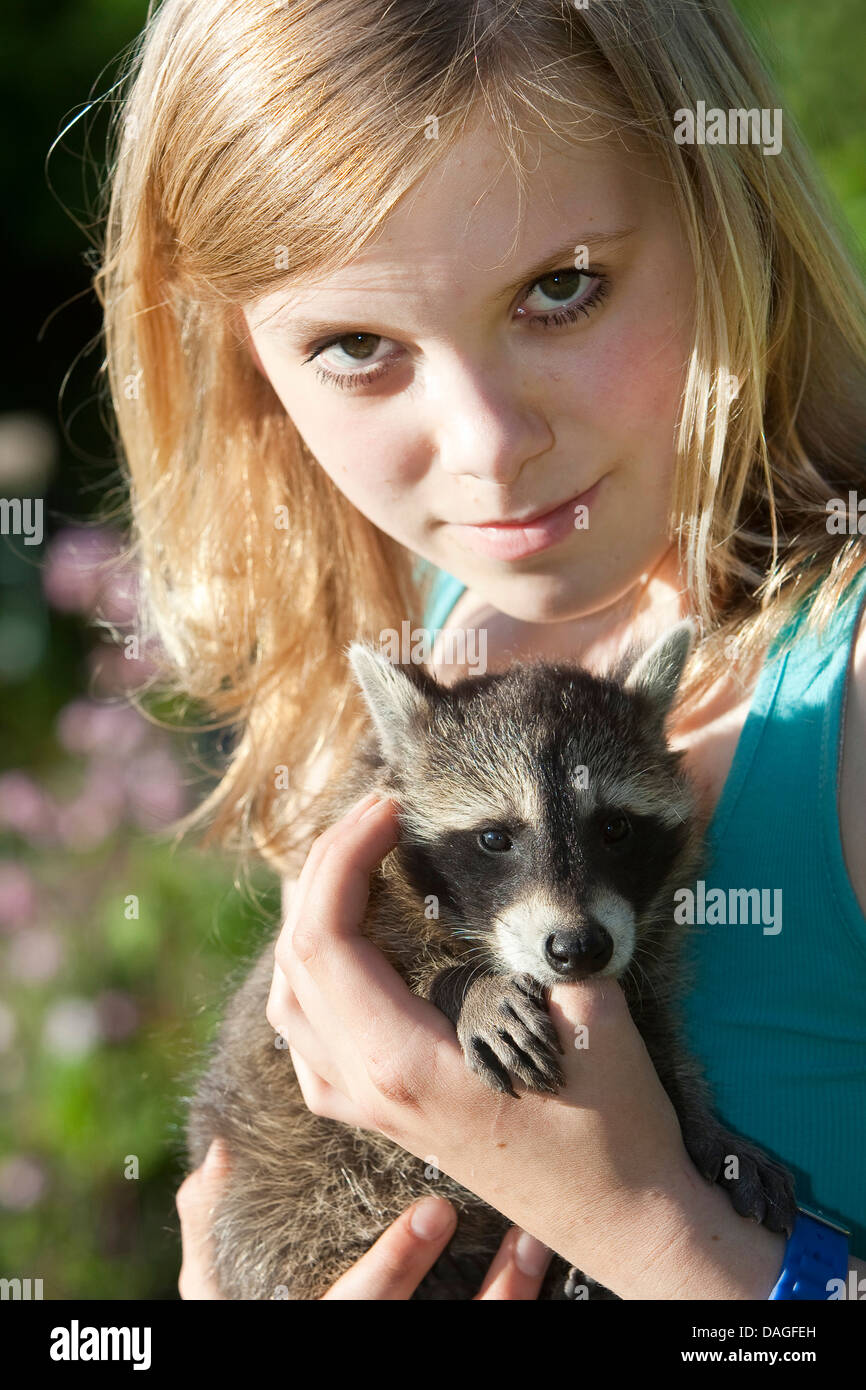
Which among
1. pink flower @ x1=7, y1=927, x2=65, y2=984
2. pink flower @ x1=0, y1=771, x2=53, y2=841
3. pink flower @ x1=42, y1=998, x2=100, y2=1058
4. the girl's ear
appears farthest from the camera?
pink flower @ x1=0, y1=771, x2=53, y2=841

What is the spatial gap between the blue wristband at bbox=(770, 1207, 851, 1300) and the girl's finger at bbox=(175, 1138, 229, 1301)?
1.33m

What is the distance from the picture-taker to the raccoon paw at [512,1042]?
7.32 feet

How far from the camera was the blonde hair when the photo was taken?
2.33m

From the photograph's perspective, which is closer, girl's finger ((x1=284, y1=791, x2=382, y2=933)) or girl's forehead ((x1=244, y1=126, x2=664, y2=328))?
girl's forehead ((x1=244, y1=126, x2=664, y2=328))

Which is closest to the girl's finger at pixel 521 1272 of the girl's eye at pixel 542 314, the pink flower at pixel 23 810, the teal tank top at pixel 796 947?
the teal tank top at pixel 796 947

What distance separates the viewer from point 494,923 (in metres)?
2.43

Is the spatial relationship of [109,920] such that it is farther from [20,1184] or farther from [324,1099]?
[324,1099]

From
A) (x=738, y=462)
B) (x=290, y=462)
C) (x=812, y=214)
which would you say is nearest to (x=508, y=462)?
(x=738, y=462)

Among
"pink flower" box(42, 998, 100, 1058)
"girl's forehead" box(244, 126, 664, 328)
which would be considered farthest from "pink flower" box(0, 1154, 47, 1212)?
"girl's forehead" box(244, 126, 664, 328)

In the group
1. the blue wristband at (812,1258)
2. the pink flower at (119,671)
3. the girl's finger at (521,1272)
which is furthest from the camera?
the pink flower at (119,671)

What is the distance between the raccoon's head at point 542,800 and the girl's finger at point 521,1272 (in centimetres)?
56

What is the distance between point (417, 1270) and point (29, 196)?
7.25m

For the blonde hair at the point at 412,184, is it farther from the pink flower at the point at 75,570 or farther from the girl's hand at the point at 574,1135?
the pink flower at the point at 75,570

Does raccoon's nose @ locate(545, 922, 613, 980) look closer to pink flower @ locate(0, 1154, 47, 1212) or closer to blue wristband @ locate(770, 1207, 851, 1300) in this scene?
blue wristband @ locate(770, 1207, 851, 1300)
